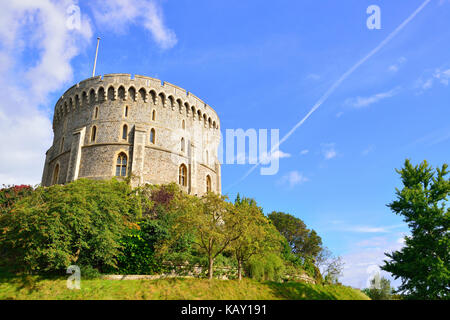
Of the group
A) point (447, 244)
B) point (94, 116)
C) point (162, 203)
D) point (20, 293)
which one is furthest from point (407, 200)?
point (94, 116)

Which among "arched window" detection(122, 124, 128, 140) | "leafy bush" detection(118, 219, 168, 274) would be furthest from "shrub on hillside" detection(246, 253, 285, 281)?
"arched window" detection(122, 124, 128, 140)

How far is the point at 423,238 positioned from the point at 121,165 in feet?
80.8

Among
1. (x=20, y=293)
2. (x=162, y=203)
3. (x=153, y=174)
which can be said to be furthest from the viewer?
(x=153, y=174)

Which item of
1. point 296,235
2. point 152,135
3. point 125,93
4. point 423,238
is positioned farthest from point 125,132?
point 296,235

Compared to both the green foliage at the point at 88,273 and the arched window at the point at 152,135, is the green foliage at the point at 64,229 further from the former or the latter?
the arched window at the point at 152,135

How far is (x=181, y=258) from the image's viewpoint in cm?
1833

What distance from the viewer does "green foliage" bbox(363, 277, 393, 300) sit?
2400 cm

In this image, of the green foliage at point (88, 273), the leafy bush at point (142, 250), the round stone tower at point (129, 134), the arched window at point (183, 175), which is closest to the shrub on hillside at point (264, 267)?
the leafy bush at point (142, 250)

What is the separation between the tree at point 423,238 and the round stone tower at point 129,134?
18917mm

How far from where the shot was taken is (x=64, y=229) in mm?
14945

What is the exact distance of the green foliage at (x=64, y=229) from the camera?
1450 centimetres

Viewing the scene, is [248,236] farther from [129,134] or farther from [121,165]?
[129,134]

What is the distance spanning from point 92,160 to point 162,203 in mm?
10140
